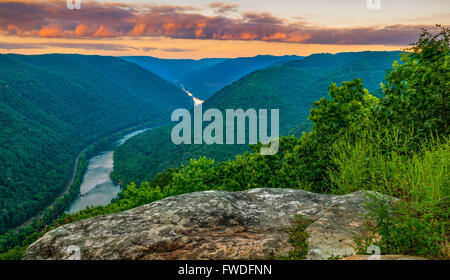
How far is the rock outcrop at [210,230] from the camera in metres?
5.28

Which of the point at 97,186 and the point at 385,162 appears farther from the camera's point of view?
the point at 97,186

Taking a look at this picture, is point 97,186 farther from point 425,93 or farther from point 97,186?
point 425,93

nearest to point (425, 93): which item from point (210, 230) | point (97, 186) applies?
point (210, 230)

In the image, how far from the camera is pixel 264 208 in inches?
299

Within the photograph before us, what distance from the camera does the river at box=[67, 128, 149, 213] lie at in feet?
383

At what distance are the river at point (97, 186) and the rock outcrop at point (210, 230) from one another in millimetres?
109789

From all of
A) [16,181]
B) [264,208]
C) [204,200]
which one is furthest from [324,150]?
[16,181]

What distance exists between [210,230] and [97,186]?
459ft

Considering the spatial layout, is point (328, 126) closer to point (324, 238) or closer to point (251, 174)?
point (251, 174)

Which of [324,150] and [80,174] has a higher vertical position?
[324,150]

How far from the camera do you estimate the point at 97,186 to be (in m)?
132

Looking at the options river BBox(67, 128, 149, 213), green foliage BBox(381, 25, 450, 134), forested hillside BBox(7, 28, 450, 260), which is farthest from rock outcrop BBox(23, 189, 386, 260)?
river BBox(67, 128, 149, 213)
